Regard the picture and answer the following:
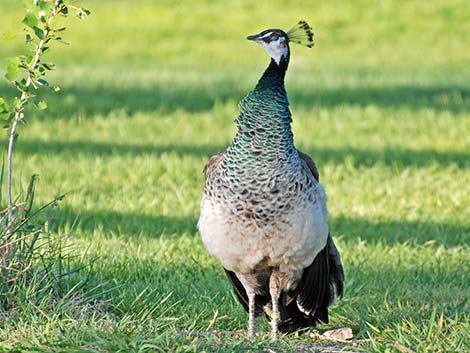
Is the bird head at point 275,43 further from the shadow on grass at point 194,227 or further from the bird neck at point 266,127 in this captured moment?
the shadow on grass at point 194,227

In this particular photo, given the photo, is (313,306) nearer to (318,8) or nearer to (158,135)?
(158,135)

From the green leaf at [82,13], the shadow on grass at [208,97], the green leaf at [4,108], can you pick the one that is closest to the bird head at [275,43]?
the green leaf at [82,13]

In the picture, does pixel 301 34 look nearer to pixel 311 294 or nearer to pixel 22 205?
pixel 311 294

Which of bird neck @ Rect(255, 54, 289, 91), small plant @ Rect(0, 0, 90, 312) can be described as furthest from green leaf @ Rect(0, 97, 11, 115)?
bird neck @ Rect(255, 54, 289, 91)

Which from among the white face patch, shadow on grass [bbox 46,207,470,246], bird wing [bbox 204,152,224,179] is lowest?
shadow on grass [bbox 46,207,470,246]

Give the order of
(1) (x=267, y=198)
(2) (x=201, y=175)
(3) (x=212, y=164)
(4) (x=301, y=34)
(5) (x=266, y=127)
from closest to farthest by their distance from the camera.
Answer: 1. (1) (x=267, y=198)
2. (5) (x=266, y=127)
3. (4) (x=301, y=34)
4. (3) (x=212, y=164)
5. (2) (x=201, y=175)

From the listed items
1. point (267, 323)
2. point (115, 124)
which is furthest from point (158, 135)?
point (267, 323)

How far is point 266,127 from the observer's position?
5730 mm

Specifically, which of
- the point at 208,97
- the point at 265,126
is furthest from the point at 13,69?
the point at 208,97

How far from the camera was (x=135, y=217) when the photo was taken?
30.2ft

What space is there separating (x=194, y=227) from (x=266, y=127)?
11.0ft

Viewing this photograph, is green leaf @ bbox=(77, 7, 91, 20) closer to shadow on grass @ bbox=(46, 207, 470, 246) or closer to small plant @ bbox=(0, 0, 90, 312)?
small plant @ bbox=(0, 0, 90, 312)

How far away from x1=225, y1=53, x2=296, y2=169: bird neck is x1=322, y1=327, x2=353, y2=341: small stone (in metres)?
1.04

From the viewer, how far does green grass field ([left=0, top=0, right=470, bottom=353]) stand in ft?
19.4
